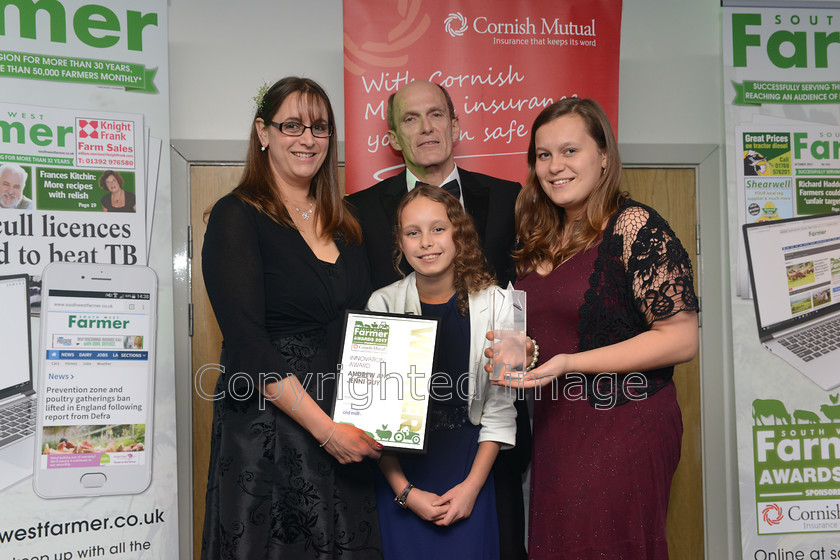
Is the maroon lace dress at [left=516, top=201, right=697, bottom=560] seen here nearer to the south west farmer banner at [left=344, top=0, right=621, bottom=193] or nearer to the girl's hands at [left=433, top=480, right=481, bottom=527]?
the girl's hands at [left=433, top=480, right=481, bottom=527]

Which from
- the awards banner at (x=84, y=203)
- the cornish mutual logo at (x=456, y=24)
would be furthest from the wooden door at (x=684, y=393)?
the awards banner at (x=84, y=203)

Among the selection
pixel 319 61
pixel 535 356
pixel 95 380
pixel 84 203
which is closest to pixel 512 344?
pixel 535 356

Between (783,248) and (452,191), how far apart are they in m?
1.62

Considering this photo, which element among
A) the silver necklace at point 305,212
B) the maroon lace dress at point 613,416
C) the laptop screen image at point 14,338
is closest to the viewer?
the maroon lace dress at point 613,416

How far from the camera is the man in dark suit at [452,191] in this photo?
2.31 metres

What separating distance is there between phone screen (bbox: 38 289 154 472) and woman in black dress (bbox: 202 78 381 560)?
791 millimetres

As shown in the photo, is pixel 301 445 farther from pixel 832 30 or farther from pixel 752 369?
pixel 832 30

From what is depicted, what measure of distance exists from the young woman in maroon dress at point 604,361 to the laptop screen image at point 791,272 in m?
1.40

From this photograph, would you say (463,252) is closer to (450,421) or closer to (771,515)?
(450,421)

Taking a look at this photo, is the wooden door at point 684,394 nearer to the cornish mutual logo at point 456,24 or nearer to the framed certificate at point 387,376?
the cornish mutual logo at point 456,24

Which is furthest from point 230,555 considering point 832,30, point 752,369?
point 832,30

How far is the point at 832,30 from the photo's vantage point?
3.10 m

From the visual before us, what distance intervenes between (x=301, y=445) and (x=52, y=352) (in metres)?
1.25

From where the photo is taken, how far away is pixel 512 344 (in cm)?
185
